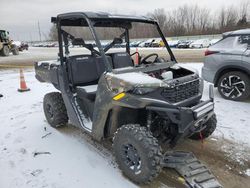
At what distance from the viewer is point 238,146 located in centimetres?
413

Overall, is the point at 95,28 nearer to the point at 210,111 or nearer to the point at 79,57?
the point at 79,57

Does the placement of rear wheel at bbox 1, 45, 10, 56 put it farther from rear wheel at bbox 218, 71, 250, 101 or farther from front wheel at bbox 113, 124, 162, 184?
front wheel at bbox 113, 124, 162, 184

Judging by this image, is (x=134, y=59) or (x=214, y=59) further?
(x=214, y=59)

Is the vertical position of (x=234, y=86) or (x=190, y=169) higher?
(x=234, y=86)

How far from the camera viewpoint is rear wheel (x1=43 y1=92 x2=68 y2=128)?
484 cm

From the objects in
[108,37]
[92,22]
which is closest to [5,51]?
[108,37]

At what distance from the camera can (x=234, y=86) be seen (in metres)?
6.42

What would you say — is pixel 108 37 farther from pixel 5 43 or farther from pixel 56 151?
pixel 5 43

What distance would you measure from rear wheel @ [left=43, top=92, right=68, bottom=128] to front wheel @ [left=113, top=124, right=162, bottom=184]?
1870 millimetres

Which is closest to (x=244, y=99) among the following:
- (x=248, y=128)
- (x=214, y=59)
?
(x=214, y=59)

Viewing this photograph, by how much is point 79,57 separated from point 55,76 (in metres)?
0.61

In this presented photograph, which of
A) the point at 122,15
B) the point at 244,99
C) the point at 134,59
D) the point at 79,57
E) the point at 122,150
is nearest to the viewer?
the point at 122,150

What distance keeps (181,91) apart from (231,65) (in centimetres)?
375

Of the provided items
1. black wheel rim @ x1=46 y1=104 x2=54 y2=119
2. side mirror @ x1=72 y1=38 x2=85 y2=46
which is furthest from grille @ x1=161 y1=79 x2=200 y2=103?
black wheel rim @ x1=46 y1=104 x2=54 y2=119
